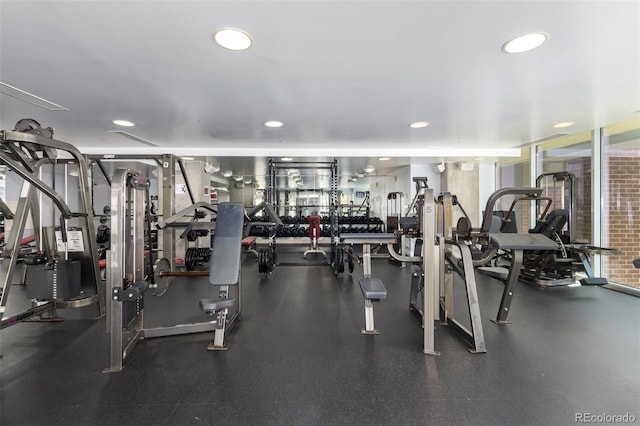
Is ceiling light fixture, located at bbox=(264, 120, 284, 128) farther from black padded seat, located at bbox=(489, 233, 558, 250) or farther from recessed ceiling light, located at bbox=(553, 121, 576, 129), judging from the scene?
recessed ceiling light, located at bbox=(553, 121, 576, 129)

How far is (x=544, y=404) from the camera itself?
155 centimetres

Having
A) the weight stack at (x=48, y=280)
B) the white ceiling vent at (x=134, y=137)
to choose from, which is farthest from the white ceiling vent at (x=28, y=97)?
the weight stack at (x=48, y=280)

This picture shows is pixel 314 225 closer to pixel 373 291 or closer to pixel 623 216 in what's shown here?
pixel 373 291

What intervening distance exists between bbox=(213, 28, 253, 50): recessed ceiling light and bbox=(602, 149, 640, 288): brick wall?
5.12 meters

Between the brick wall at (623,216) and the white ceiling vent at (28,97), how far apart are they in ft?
23.2

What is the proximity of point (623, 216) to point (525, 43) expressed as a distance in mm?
3816

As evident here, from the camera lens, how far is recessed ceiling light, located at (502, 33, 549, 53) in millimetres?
1688

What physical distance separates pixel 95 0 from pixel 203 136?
111 inches

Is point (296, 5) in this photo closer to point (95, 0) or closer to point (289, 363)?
point (95, 0)

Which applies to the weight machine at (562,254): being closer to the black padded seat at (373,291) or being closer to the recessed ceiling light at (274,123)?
the black padded seat at (373,291)

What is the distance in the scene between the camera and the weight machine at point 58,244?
6.99ft

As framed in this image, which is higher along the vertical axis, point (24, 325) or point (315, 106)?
point (315, 106)

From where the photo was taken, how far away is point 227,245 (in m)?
2.28

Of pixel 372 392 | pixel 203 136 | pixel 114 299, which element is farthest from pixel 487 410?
pixel 203 136
